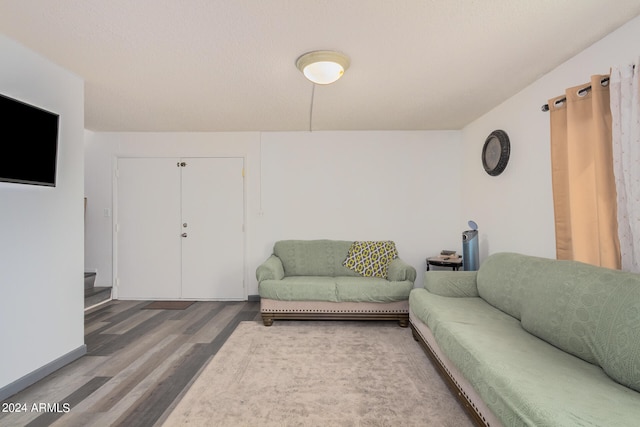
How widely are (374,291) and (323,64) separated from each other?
229 cm

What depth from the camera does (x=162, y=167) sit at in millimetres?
4316

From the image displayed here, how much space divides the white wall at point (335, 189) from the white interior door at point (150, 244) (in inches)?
9.5

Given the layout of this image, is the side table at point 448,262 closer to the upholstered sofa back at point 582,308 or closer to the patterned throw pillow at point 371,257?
the patterned throw pillow at point 371,257

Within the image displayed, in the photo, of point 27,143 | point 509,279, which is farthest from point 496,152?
point 27,143

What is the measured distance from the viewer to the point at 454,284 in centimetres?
282

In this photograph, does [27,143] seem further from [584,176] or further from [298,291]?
[584,176]

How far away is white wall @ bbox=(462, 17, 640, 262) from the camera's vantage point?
2023 millimetres

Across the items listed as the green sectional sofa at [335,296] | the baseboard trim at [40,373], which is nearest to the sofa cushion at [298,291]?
the green sectional sofa at [335,296]

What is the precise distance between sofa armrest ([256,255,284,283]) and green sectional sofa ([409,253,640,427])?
1726 millimetres

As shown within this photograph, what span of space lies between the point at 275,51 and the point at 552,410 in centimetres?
248

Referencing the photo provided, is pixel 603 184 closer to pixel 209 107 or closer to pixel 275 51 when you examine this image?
pixel 275 51

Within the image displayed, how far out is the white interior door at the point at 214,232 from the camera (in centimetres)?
429

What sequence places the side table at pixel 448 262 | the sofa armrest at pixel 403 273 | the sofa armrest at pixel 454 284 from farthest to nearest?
the side table at pixel 448 262, the sofa armrest at pixel 403 273, the sofa armrest at pixel 454 284

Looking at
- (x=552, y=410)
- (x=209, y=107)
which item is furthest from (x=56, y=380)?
(x=552, y=410)
